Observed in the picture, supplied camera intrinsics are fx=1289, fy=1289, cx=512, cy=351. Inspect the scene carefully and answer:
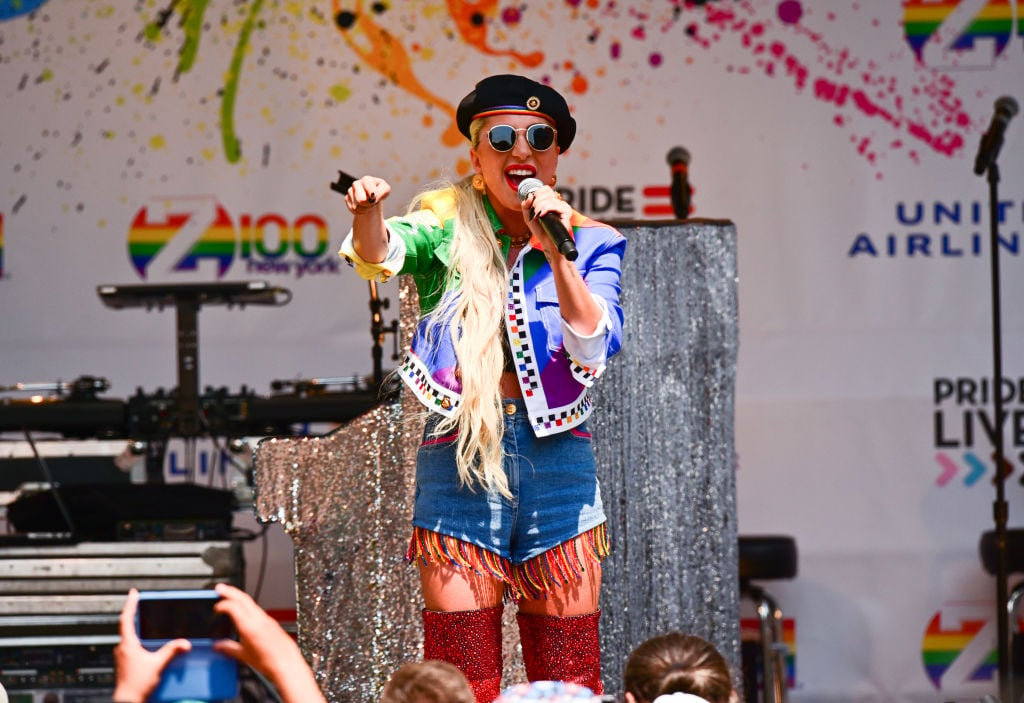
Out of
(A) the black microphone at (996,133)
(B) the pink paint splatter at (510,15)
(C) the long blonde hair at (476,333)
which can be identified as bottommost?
(C) the long blonde hair at (476,333)

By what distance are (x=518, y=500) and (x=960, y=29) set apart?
128 inches

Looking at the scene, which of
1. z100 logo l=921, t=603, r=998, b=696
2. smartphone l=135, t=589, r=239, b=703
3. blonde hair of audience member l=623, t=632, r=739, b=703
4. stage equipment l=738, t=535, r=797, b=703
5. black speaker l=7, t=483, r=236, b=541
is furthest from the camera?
z100 logo l=921, t=603, r=998, b=696

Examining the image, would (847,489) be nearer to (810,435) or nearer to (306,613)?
(810,435)

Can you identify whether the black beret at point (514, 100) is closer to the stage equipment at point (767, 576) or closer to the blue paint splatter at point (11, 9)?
the stage equipment at point (767, 576)

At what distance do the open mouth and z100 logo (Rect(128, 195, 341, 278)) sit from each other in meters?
2.46

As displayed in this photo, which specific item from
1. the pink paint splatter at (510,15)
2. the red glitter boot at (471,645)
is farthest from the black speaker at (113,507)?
the pink paint splatter at (510,15)

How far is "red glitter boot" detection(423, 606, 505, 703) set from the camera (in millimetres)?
2309

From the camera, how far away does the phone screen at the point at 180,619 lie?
1.35 meters

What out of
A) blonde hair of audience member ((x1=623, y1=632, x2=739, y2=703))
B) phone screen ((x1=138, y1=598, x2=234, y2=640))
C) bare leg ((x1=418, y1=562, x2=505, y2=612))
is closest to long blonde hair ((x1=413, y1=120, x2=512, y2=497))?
bare leg ((x1=418, y1=562, x2=505, y2=612))

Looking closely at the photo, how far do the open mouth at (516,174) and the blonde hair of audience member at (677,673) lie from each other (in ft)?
2.94

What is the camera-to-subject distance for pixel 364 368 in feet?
15.7

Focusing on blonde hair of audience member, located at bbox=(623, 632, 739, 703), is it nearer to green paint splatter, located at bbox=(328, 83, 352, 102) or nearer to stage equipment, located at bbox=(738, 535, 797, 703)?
stage equipment, located at bbox=(738, 535, 797, 703)

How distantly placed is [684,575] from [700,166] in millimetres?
2057

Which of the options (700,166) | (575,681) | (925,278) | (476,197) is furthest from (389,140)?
(575,681)
